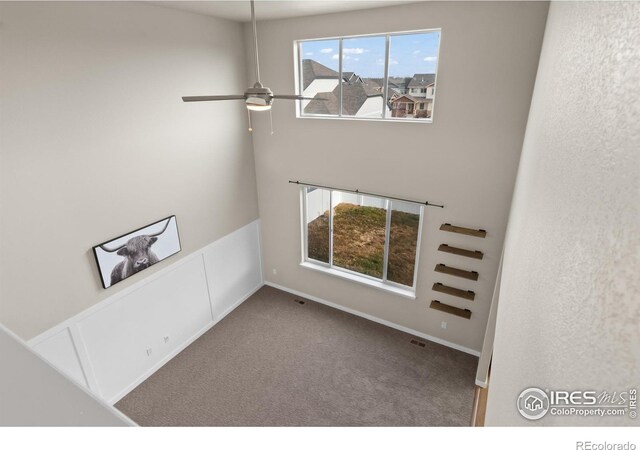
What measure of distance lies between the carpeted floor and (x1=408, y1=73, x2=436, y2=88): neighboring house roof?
408cm

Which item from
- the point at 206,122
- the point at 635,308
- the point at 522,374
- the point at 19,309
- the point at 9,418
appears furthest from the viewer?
the point at 206,122

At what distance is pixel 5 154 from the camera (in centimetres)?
323

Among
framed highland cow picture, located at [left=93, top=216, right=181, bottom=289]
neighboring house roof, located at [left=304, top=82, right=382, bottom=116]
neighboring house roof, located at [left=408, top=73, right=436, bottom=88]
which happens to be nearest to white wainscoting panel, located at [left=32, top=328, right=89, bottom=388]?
framed highland cow picture, located at [left=93, top=216, right=181, bottom=289]

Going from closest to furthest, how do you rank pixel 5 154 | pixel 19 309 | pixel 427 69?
pixel 5 154
pixel 19 309
pixel 427 69

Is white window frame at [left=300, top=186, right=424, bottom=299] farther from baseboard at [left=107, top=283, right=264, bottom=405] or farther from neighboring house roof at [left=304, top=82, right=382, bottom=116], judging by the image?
baseboard at [left=107, top=283, right=264, bottom=405]

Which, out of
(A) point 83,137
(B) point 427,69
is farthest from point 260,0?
(A) point 83,137

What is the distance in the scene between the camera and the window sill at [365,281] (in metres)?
5.69

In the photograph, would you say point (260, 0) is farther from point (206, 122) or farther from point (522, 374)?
point (522, 374)

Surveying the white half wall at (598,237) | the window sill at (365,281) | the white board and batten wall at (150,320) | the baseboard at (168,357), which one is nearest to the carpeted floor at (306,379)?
the baseboard at (168,357)

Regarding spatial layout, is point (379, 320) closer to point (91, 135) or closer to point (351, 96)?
point (351, 96)

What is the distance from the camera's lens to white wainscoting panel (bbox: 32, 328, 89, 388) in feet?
12.6

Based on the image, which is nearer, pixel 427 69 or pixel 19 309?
pixel 19 309

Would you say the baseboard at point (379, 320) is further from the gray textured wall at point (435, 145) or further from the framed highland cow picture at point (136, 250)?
the framed highland cow picture at point (136, 250)
